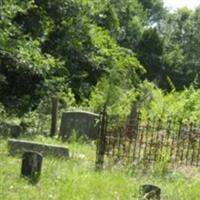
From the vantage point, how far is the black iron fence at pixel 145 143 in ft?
36.7

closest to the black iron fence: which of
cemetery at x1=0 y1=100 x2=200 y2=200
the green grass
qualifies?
cemetery at x1=0 y1=100 x2=200 y2=200

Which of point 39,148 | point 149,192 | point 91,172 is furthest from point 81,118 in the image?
point 149,192

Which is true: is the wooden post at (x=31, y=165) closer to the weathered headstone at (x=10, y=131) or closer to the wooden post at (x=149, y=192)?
the wooden post at (x=149, y=192)

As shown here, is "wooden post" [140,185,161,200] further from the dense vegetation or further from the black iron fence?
the dense vegetation

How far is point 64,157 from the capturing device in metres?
11.3

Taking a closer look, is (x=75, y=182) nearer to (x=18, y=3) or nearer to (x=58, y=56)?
(x=18, y=3)

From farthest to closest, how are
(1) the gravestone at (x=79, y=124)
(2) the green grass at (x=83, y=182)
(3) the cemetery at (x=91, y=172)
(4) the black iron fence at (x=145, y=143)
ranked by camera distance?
(1) the gravestone at (x=79, y=124)
(4) the black iron fence at (x=145, y=143)
(3) the cemetery at (x=91, y=172)
(2) the green grass at (x=83, y=182)

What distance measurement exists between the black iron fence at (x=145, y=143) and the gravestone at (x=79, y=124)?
2.73m

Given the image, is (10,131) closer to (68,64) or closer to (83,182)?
(83,182)

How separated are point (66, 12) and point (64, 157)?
41.1 feet

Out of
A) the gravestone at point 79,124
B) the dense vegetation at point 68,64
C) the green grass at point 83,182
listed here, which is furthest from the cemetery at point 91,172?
the dense vegetation at point 68,64

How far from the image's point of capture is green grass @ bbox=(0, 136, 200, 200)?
821 centimetres

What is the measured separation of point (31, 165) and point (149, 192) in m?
1.77

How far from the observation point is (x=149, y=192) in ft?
27.2
